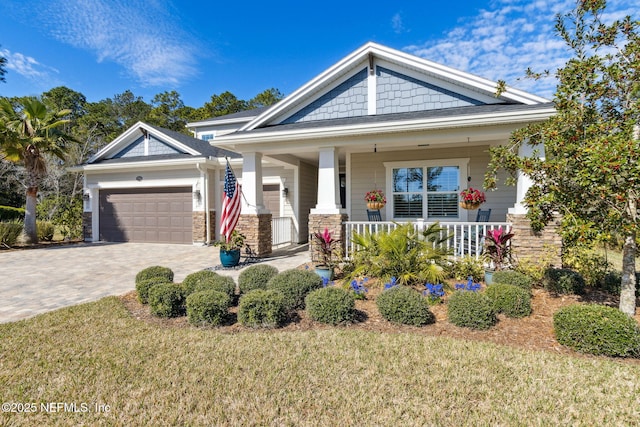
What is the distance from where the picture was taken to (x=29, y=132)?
1253 centimetres

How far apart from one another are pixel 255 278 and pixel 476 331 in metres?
3.34

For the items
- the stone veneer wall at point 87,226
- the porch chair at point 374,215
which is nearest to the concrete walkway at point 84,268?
the stone veneer wall at point 87,226

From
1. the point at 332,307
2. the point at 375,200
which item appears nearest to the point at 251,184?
the point at 375,200

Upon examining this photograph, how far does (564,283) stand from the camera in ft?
16.9

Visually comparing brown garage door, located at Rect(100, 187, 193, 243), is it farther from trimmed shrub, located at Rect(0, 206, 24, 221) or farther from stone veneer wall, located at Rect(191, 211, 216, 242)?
trimmed shrub, located at Rect(0, 206, 24, 221)

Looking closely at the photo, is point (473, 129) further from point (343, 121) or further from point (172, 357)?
point (172, 357)

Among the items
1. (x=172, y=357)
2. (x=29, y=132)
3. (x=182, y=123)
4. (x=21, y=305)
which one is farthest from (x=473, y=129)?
(x=182, y=123)

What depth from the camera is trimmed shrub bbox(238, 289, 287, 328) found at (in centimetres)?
411

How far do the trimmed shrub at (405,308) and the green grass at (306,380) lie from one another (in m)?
0.39

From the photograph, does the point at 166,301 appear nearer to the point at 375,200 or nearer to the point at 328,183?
the point at 328,183

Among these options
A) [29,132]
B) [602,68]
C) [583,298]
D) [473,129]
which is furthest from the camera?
[29,132]

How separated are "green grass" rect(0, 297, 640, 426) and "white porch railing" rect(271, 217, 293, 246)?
703cm

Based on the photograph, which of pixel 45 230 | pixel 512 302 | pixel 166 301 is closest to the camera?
pixel 512 302

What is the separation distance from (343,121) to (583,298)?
6.34 m
